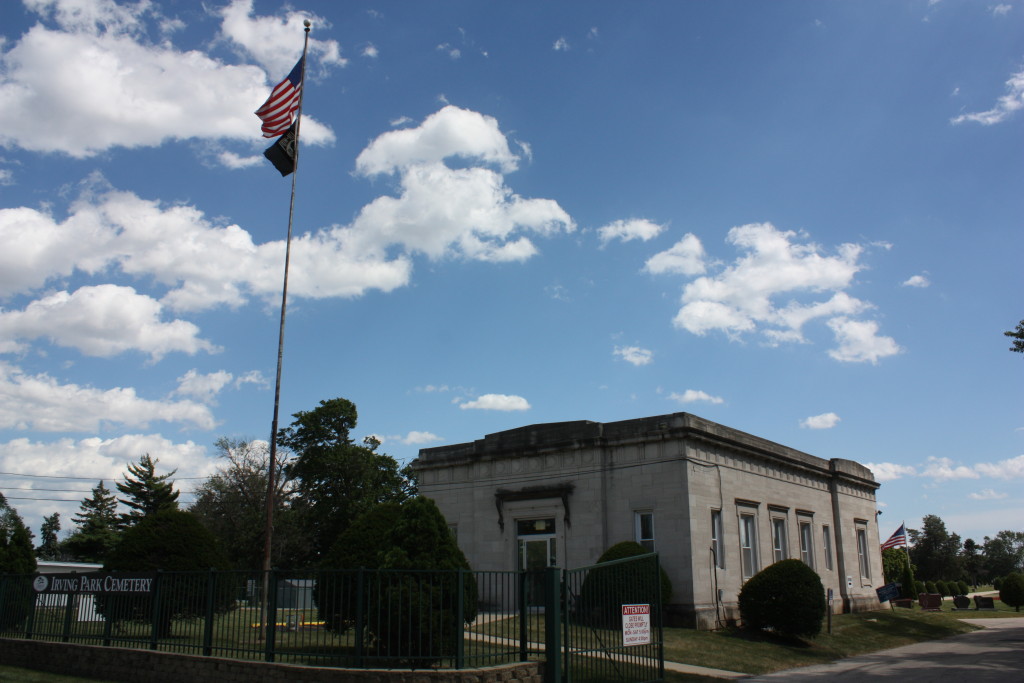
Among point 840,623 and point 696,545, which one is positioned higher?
point 696,545

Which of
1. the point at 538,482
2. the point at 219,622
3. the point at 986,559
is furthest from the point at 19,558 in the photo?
the point at 986,559

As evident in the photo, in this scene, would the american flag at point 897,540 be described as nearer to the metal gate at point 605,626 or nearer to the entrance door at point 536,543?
the entrance door at point 536,543

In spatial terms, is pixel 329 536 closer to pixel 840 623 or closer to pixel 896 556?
pixel 840 623

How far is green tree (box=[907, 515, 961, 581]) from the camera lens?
311ft

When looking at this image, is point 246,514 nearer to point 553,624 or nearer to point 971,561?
point 553,624

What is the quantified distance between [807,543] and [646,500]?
10430 millimetres

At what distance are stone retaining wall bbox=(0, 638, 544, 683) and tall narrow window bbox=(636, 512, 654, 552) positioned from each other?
1241 cm

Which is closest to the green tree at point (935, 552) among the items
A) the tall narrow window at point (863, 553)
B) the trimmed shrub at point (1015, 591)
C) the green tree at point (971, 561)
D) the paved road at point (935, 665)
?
the green tree at point (971, 561)

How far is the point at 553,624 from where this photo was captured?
12.2m

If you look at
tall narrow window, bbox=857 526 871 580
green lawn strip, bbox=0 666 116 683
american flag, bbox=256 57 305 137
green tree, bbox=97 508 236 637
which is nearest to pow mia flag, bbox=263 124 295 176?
american flag, bbox=256 57 305 137

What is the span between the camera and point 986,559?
11519 cm

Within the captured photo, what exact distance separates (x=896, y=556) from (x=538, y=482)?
4095 centimetres

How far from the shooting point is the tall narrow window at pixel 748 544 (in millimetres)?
26234

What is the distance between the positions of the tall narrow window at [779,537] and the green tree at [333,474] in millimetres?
27557
